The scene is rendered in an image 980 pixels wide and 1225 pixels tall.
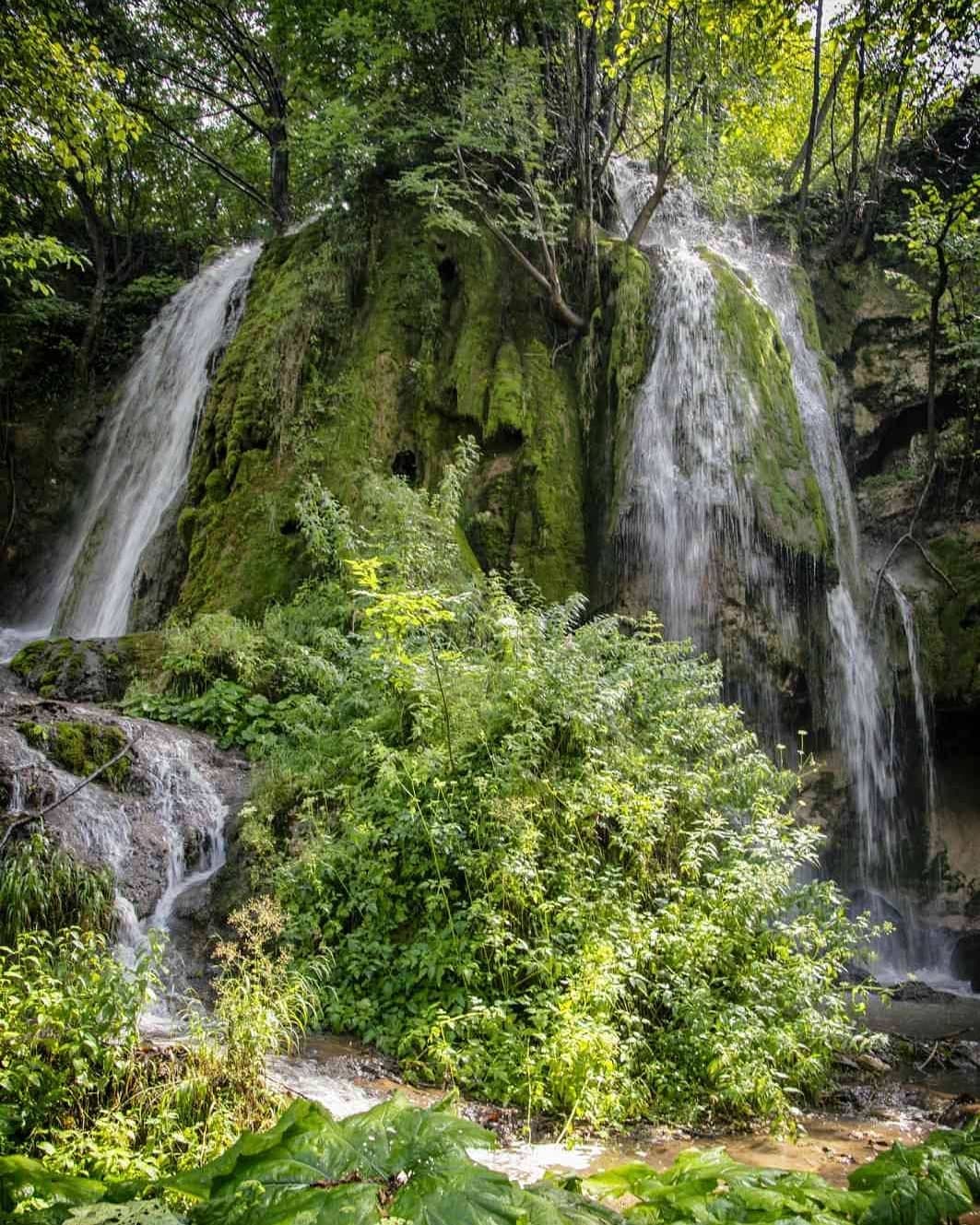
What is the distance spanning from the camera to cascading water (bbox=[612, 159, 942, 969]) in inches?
416

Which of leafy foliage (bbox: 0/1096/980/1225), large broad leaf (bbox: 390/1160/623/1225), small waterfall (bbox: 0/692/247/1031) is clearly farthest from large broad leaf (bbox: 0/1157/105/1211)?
small waterfall (bbox: 0/692/247/1031)

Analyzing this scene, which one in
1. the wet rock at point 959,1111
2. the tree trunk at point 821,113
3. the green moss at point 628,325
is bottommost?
the wet rock at point 959,1111

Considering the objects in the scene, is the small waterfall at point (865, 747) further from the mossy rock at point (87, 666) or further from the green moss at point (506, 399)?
the mossy rock at point (87, 666)

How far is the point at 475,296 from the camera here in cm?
1268

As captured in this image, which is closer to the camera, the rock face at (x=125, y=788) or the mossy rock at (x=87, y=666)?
the rock face at (x=125, y=788)

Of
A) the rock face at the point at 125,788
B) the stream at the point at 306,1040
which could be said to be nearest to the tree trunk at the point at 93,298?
the stream at the point at 306,1040

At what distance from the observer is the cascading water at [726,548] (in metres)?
10.6

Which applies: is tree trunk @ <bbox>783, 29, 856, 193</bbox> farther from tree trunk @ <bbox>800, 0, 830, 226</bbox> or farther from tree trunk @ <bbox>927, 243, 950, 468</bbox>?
tree trunk @ <bbox>927, 243, 950, 468</bbox>

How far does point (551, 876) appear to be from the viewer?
18.5ft

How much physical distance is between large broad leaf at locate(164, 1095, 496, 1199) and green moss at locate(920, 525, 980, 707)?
Result: 1217 cm

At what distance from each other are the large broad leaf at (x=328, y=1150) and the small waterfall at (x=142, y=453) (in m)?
11.1

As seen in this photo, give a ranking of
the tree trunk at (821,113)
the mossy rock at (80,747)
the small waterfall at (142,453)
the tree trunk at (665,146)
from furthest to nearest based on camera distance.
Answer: the tree trunk at (821,113) → the small waterfall at (142,453) → the tree trunk at (665,146) → the mossy rock at (80,747)

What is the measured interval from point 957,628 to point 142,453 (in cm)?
1240

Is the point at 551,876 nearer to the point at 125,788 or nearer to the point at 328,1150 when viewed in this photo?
the point at 125,788
